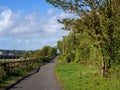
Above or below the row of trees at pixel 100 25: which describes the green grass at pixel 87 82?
below

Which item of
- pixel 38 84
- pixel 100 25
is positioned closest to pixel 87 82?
pixel 38 84

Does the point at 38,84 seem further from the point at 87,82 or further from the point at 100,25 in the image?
the point at 100,25

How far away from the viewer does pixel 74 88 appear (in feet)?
68.1

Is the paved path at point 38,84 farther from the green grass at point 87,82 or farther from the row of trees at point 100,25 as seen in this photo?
the row of trees at point 100,25

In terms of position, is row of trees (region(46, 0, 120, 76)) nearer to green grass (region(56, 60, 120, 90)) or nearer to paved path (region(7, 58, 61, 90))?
green grass (region(56, 60, 120, 90))

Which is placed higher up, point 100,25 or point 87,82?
point 100,25

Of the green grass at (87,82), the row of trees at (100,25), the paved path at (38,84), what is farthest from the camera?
the row of trees at (100,25)

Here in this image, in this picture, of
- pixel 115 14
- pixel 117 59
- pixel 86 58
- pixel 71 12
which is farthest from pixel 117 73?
pixel 86 58

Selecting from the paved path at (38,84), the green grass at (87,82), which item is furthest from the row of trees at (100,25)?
the paved path at (38,84)

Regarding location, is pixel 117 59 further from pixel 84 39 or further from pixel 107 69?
pixel 84 39

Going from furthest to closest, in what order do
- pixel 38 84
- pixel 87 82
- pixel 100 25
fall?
pixel 100 25
pixel 87 82
pixel 38 84

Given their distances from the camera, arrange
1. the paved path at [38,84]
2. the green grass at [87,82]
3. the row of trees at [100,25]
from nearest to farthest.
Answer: the paved path at [38,84] < the green grass at [87,82] < the row of trees at [100,25]

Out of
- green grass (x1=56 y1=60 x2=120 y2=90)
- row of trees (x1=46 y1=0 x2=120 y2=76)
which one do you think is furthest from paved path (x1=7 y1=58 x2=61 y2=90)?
row of trees (x1=46 y1=0 x2=120 y2=76)

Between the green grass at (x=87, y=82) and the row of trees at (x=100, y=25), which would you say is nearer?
the green grass at (x=87, y=82)
